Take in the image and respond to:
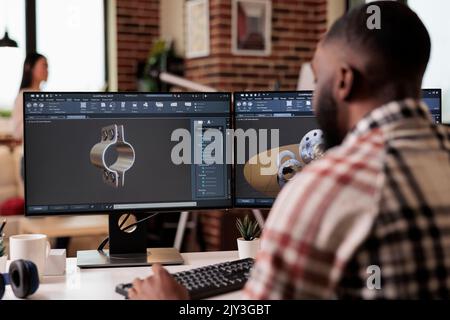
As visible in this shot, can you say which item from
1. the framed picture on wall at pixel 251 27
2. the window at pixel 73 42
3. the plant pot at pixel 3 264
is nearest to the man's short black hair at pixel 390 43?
the plant pot at pixel 3 264

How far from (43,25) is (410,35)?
539cm

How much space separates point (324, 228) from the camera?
93cm

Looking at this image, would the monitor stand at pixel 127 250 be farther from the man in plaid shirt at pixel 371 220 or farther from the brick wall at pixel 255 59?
the brick wall at pixel 255 59

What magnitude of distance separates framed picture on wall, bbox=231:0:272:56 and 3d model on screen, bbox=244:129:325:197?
3.19m

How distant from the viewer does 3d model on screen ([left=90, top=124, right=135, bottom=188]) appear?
1859 mm

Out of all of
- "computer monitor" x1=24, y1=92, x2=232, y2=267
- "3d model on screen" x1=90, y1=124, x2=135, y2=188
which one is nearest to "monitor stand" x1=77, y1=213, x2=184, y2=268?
"computer monitor" x1=24, y1=92, x2=232, y2=267

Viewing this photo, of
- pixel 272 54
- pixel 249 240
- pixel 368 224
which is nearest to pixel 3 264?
pixel 249 240

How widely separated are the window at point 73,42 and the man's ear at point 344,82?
509 cm

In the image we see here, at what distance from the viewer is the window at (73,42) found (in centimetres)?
603

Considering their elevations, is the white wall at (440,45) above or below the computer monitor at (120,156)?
above

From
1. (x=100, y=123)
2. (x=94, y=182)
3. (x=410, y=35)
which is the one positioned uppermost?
(x=410, y=35)
